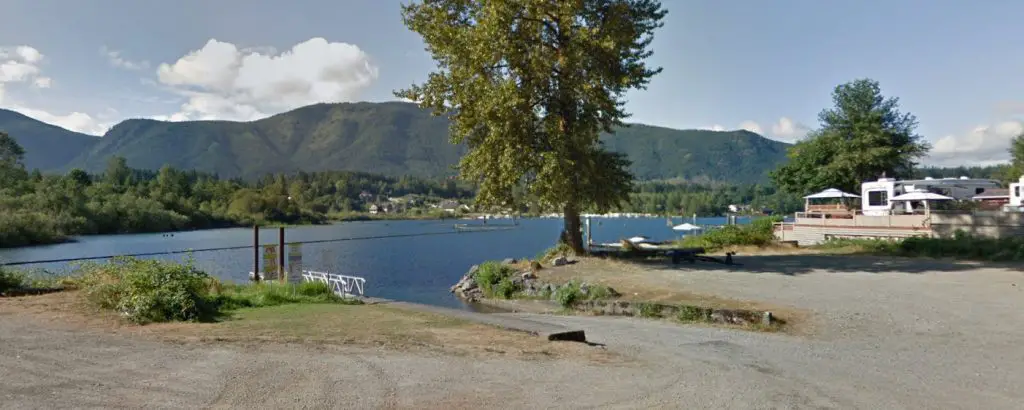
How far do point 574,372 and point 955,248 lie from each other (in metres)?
25.7

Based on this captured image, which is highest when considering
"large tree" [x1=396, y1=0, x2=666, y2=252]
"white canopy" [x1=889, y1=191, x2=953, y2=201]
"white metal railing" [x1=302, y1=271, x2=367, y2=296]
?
"large tree" [x1=396, y1=0, x2=666, y2=252]

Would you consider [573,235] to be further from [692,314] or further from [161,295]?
[161,295]

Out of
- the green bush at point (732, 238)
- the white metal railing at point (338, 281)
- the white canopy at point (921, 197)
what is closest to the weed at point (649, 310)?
the white metal railing at point (338, 281)

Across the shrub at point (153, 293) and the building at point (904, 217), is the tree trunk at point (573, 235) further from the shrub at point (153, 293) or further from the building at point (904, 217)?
the building at point (904, 217)

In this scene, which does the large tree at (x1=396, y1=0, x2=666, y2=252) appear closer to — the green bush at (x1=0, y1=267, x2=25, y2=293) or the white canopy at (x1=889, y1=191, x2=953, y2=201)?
the green bush at (x1=0, y1=267, x2=25, y2=293)

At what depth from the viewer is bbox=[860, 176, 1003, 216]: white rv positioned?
4103cm

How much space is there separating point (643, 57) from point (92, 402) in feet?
71.2

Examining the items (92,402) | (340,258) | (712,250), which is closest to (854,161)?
(712,250)

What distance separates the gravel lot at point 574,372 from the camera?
6.55m

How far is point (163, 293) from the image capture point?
12.2 meters

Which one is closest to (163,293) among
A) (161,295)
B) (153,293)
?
(161,295)

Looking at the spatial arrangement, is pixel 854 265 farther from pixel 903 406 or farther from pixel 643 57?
pixel 903 406

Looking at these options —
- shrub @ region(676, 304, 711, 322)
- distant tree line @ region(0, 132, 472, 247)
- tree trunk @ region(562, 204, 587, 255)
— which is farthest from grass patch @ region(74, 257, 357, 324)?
distant tree line @ region(0, 132, 472, 247)

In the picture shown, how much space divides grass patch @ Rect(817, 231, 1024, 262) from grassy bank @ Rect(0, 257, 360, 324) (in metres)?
23.7
